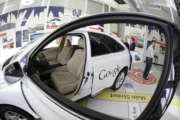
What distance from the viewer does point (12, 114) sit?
1.86 meters

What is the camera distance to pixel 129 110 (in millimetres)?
1551

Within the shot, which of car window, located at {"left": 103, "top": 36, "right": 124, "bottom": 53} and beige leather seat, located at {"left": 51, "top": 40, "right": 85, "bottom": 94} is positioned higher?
car window, located at {"left": 103, "top": 36, "right": 124, "bottom": 53}

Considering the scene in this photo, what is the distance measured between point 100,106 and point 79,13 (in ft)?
5.96

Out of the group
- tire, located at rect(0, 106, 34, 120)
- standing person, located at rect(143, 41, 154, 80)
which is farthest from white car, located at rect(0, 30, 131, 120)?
standing person, located at rect(143, 41, 154, 80)

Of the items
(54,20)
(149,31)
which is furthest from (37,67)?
(54,20)

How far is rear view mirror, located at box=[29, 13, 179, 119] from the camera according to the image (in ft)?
4.25

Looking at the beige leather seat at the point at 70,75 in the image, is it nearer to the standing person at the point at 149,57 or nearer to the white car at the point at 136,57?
the white car at the point at 136,57

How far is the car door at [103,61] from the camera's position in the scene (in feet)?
6.56

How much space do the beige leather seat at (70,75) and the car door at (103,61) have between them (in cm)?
10

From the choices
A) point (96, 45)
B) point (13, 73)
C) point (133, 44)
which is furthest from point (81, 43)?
point (13, 73)

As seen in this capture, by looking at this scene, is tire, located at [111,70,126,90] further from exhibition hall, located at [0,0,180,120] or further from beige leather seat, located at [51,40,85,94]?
beige leather seat, located at [51,40,85,94]

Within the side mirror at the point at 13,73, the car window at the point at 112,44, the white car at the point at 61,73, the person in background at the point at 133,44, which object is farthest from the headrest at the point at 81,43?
the side mirror at the point at 13,73

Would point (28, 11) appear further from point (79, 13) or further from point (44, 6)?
point (79, 13)

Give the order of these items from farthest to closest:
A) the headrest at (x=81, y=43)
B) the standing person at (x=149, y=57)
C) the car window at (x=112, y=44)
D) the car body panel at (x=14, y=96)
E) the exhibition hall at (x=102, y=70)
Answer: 1. the headrest at (x=81, y=43)
2. the car window at (x=112, y=44)
3. the car body panel at (x=14, y=96)
4. the standing person at (x=149, y=57)
5. the exhibition hall at (x=102, y=70)
